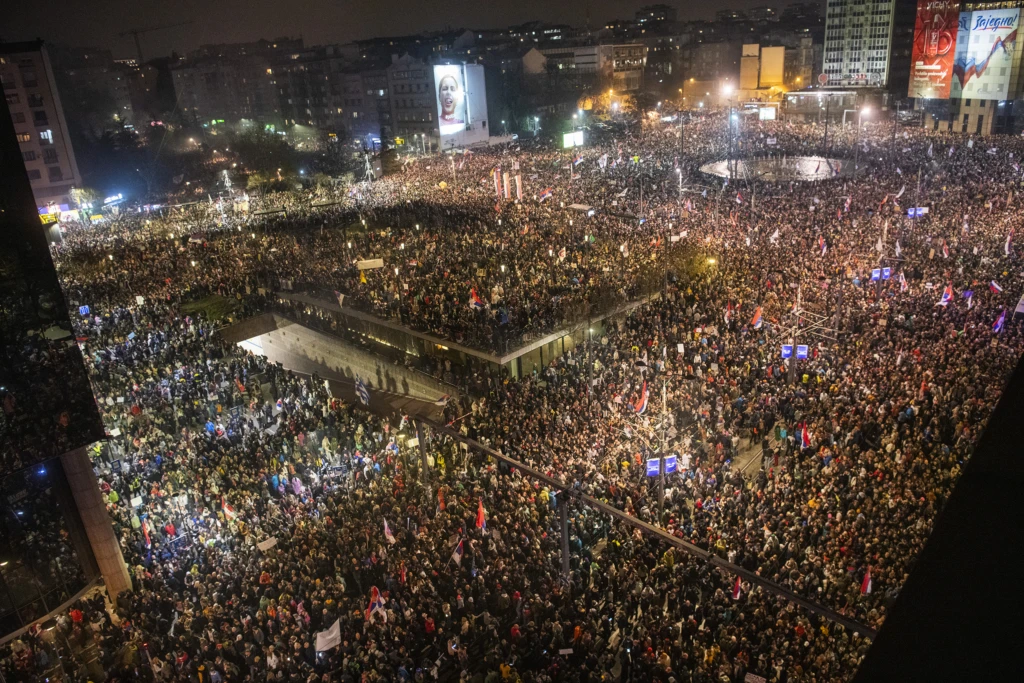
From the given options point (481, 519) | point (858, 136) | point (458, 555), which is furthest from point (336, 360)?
point (858, 136)

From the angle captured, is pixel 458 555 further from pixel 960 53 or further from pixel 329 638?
pixel 960 53

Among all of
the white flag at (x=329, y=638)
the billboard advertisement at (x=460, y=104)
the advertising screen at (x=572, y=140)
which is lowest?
the white flag at (x=329, y=638)

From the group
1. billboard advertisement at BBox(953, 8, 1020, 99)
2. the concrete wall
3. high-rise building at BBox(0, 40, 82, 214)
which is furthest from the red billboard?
high-rise building at BBox(0, 40, 82, 214)

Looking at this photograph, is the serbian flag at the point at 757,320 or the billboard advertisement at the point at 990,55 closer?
the serbian flag at the point at 757,320

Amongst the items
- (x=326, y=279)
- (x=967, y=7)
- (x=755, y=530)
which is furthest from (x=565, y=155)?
(x=755, y=530)

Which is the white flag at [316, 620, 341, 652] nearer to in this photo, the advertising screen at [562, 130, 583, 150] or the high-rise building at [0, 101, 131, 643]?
the high-rise building at [0, 101, 131, 643]

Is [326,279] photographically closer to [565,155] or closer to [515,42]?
[565,155]

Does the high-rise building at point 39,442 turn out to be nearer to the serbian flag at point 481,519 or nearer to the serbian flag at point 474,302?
the serbian flag at point 481,519

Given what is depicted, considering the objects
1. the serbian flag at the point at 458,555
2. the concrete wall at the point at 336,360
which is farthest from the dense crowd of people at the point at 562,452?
the concrete wall at the point at 336,360

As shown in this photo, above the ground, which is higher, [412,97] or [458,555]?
[412,97]
